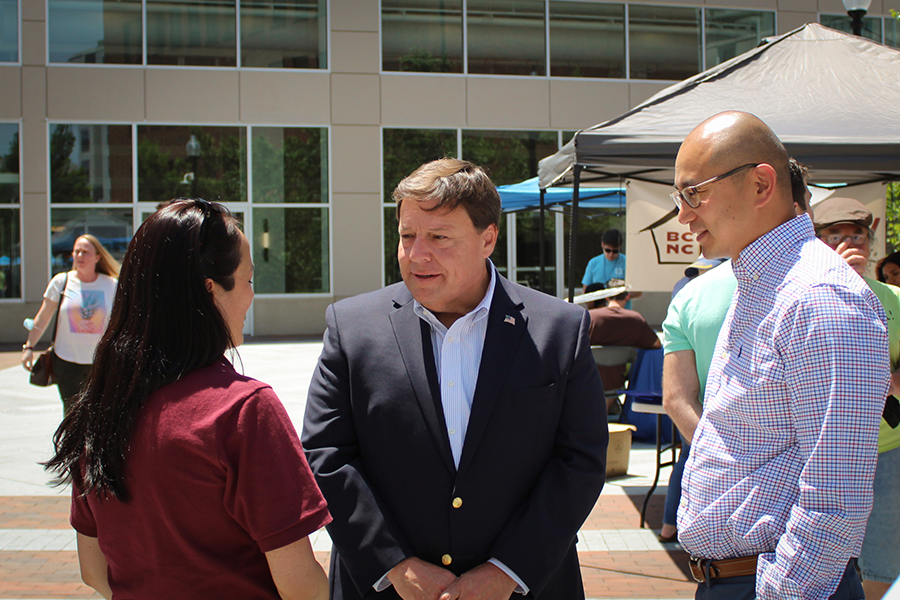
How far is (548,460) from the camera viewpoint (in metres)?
2.27

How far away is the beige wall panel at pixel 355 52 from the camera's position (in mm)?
16766

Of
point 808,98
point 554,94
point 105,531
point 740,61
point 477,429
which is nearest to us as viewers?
point 105,531

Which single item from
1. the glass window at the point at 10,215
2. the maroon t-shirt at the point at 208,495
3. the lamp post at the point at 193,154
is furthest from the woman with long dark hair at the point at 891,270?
the glass window at the point at 10,215

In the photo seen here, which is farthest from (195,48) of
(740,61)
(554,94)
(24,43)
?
(740,61)

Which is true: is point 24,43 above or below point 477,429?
above

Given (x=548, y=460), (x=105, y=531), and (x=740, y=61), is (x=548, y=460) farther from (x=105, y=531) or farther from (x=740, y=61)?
(x=740, y=61)

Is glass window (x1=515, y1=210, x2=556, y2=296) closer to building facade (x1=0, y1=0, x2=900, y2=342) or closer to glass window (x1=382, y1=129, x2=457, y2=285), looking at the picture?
building facade (x1=0, y1=0, x2=900, y2=342)

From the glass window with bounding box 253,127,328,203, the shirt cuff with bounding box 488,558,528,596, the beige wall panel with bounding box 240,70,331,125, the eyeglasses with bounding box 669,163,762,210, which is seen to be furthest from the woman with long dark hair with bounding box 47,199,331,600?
the beige wall panel with bounding box 240,70,331,125

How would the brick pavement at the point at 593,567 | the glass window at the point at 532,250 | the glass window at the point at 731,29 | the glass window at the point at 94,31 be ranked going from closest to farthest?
the brick pavement at the point at 593,567
the glass window at the point at 94,31
the glass window at the point at 532,250
the glass window at the point at 731,29

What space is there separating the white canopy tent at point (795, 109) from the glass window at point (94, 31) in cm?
1326

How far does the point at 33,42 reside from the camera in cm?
1594

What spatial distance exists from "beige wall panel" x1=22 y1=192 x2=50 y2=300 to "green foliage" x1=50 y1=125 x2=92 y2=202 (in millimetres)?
363

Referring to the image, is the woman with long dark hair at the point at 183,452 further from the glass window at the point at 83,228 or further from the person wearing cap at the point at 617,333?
the glass window at the point at 83,228

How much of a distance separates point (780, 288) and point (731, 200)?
0.26 meters
